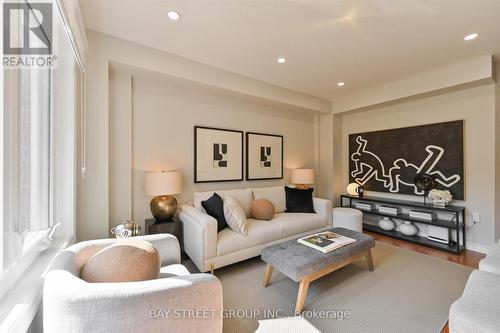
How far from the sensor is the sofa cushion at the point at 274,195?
3258 mm

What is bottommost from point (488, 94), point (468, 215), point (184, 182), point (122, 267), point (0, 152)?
point (468, 215)

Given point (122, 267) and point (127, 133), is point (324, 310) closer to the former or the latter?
point (122, 267)

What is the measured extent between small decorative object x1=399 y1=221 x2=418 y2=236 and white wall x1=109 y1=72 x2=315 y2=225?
2.46 metres

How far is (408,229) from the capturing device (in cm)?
332

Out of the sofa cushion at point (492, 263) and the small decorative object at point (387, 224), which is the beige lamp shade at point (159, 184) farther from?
the small decorative object at point (387, 224)

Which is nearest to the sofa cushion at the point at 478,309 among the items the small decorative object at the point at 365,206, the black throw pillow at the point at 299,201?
the black throw pillow at the point at 299,201

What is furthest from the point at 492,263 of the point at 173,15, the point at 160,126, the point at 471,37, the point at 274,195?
the point at 160,126

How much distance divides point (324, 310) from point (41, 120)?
8.54ft

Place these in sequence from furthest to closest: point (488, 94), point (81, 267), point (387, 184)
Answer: point (387, 184)
point (488, 94)
point (81, 267)

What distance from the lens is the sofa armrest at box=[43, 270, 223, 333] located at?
30.7 inches

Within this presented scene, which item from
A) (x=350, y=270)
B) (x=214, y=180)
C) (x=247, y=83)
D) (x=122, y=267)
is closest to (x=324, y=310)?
(x=350, y=270)

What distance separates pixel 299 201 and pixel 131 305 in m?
2.82

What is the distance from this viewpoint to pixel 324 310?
174 cm

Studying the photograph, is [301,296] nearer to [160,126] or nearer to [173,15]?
[160,126]
